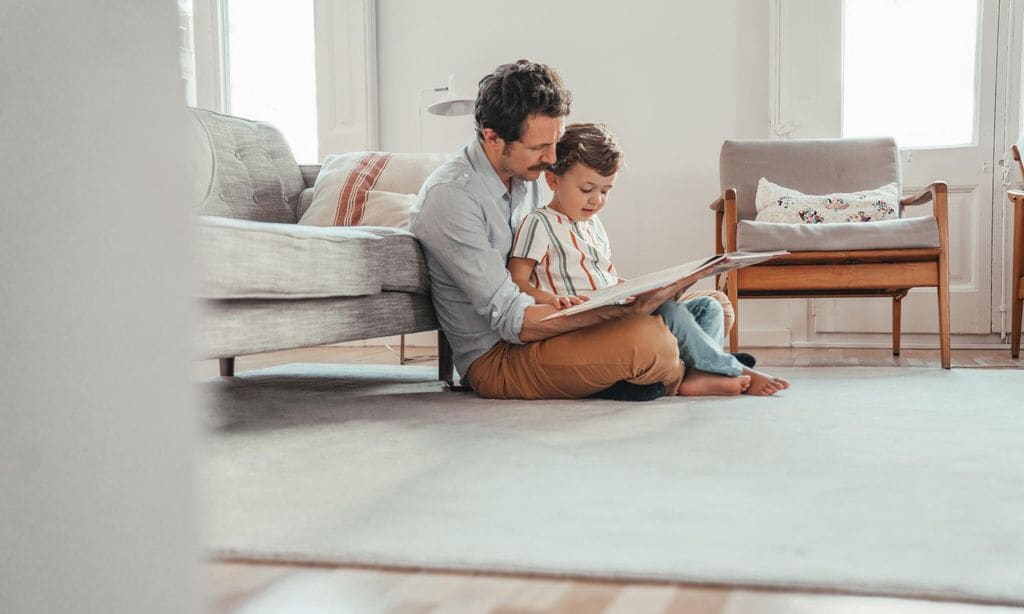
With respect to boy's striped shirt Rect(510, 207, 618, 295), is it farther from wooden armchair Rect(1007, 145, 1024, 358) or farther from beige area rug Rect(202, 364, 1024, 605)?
wooden armchair Rect(1007, 145, 1024, 358)

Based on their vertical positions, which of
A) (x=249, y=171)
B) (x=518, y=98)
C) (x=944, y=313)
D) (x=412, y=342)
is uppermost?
(x=518, y=98)

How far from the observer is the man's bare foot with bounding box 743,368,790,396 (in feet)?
6.46

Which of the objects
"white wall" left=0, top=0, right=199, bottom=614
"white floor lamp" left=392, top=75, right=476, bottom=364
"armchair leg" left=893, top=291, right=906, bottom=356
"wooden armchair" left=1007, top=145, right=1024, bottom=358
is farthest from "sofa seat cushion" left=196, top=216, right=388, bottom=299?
"wooden armchair" left=1007, top=145, right=1024, bottom=358

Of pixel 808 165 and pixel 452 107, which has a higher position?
pixel 452 107

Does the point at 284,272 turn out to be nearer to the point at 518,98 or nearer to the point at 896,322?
the point at 518,98

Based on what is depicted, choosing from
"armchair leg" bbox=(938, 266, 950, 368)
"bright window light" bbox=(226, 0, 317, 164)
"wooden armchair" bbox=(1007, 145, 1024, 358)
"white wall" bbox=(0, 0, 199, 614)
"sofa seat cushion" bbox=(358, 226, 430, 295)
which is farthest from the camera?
"bright window light" bbox=(226, 0, 317, 164)

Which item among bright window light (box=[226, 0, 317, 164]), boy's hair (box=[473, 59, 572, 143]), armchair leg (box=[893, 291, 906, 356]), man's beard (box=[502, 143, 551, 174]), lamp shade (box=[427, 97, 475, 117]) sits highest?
bright window light (box=[226, 0, 317, 164])

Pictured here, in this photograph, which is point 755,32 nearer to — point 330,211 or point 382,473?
point 330,211

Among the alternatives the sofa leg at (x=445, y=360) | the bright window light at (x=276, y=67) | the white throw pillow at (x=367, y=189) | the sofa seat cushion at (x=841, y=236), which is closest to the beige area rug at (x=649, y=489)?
the sofa leg at (x=445, y=360)

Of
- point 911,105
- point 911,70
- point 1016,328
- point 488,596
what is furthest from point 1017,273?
point 488,596

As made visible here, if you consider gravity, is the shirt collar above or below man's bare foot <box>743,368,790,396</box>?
above

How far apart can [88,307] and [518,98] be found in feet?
5.36

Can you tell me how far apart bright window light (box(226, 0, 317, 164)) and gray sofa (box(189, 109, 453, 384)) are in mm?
1829

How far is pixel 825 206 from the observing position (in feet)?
10.2
